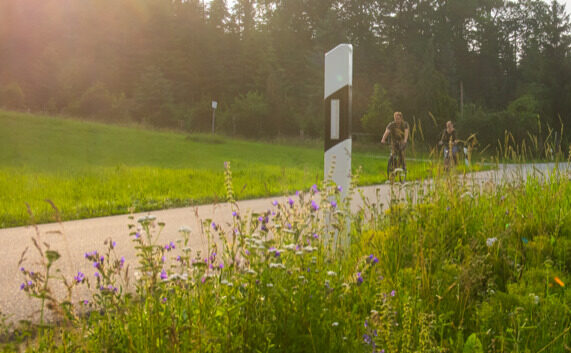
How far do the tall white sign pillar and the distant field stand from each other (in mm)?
291

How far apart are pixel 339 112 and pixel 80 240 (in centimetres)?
352

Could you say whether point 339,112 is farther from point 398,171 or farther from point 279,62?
point 279,62

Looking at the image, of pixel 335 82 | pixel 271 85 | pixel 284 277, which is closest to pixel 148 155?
pixel 335 82

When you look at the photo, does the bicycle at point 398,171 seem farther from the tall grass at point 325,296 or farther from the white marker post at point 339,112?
the white marker post at point 339,112

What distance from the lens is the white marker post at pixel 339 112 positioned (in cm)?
391

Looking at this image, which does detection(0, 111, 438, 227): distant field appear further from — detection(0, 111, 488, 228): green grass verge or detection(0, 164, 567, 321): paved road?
detection(0, 164, 567, 321): paved road

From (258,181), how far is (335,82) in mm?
9042

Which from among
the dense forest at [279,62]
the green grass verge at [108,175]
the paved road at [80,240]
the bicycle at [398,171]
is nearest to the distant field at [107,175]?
the green grass verge at [108,175]

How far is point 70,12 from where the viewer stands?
168 ft

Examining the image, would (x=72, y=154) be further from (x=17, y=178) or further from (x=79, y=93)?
(x=79, y=93)

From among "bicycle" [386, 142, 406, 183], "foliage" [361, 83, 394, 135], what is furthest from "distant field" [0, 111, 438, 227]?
"foliage" [361, 83, 394, 135]

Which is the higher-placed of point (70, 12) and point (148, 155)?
point (70, 12)

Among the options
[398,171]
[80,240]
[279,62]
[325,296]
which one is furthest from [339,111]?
[279,62]

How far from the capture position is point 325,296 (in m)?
2.32
